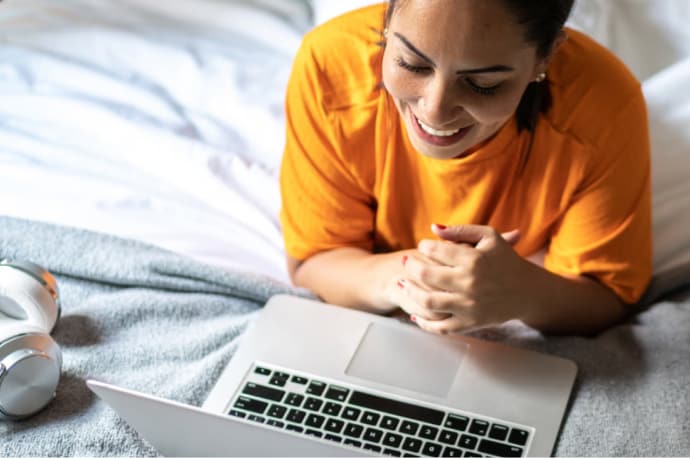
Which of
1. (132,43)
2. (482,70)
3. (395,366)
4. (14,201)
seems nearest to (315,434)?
(395,366)

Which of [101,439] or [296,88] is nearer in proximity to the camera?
[101,439]

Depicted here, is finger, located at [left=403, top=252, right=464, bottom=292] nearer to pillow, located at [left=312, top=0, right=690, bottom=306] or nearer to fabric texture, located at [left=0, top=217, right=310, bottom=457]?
fabric texture, located at [left=0, top=217, right=310, bottom=457]

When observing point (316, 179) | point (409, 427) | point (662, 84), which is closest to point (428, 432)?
point (409, 427)

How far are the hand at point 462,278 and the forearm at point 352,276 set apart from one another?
79 millimetres

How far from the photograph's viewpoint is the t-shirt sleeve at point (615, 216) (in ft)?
3.67

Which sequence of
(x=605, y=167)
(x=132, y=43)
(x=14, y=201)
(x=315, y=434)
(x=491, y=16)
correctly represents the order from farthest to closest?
(x=132, y=43)
(x=14, y=201)
(x=605, y=167)
(x=315, y=434)
(x=491, y=16)

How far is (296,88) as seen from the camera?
3.88ft

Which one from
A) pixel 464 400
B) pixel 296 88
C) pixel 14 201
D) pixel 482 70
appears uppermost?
pixel 482 70

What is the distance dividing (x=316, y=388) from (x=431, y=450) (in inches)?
5.5

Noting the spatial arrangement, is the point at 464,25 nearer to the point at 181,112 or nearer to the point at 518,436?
the point at 518,436

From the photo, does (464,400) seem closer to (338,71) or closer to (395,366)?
(395,366)

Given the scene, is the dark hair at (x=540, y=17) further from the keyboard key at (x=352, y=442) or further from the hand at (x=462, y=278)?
the keyboard key at (x=352, y=442)

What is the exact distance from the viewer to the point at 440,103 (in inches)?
37.7

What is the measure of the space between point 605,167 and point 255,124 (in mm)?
565
